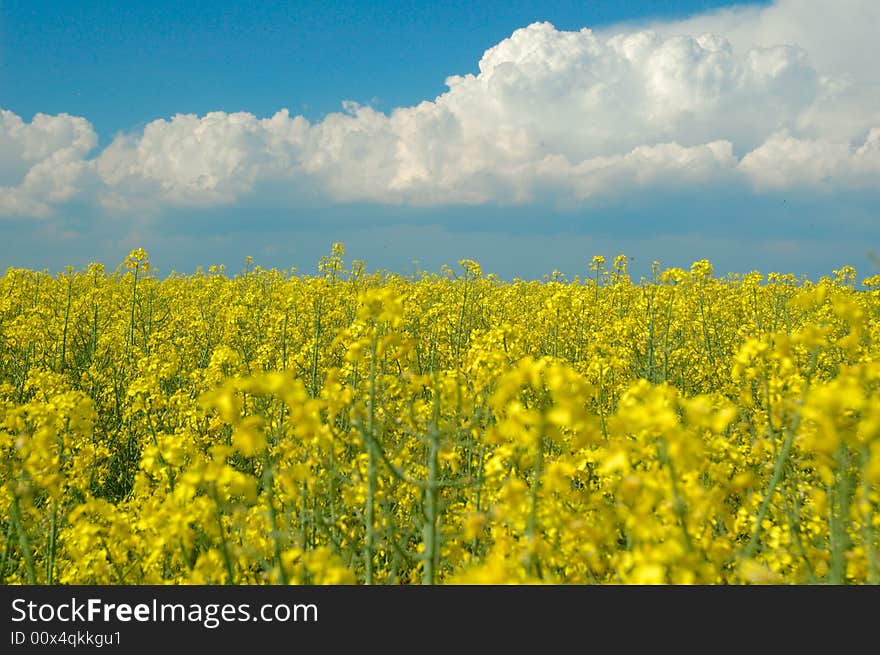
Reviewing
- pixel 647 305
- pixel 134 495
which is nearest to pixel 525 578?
pixel 134 495

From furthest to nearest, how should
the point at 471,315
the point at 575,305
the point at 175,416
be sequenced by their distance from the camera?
1. the point at 471,315
2. the point at 575,305
3. the point at 175,416

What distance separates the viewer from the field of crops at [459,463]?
75.7 inches

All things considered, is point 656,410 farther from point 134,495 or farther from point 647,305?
point 647,305

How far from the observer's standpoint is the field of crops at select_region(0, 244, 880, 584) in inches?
75.7

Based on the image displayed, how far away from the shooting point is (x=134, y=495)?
4.79m

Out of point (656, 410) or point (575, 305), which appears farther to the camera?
point (575, 305)

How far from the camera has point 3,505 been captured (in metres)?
3.68

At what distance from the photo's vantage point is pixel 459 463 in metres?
4.10

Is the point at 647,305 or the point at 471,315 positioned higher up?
the point at 471,315
